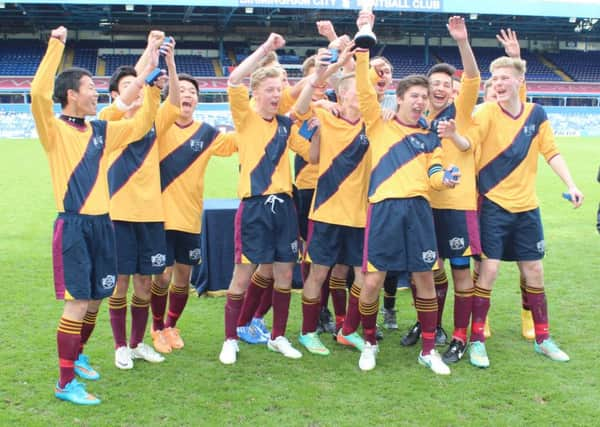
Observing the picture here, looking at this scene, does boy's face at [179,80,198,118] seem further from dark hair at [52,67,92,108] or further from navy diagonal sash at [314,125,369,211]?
navy diagonal sash at [314,125,369,211]

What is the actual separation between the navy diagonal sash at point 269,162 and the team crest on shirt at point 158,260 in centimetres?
78

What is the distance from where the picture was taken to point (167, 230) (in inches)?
195

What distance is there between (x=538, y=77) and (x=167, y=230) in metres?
43.1

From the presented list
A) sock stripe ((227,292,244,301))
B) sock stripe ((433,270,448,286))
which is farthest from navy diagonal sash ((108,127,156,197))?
sock stripe ((433,270,448,286))

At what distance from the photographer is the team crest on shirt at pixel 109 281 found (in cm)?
413

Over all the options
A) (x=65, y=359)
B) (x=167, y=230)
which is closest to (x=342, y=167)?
(x=167, y=230)

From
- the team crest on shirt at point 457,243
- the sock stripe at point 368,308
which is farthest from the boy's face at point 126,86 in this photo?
the team crest on shirt at point 457,243

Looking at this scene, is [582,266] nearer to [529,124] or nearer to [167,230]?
[529,124]

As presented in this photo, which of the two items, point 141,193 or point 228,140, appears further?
point 228,140

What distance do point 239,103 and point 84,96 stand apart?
42.5 inches

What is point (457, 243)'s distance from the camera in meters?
4.77

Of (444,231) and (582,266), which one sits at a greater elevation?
(444,231)

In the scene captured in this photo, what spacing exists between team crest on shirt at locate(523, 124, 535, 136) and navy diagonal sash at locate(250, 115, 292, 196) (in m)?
1.71

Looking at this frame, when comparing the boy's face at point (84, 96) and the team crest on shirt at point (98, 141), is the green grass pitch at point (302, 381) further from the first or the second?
the boy's face at point (84, 96)
